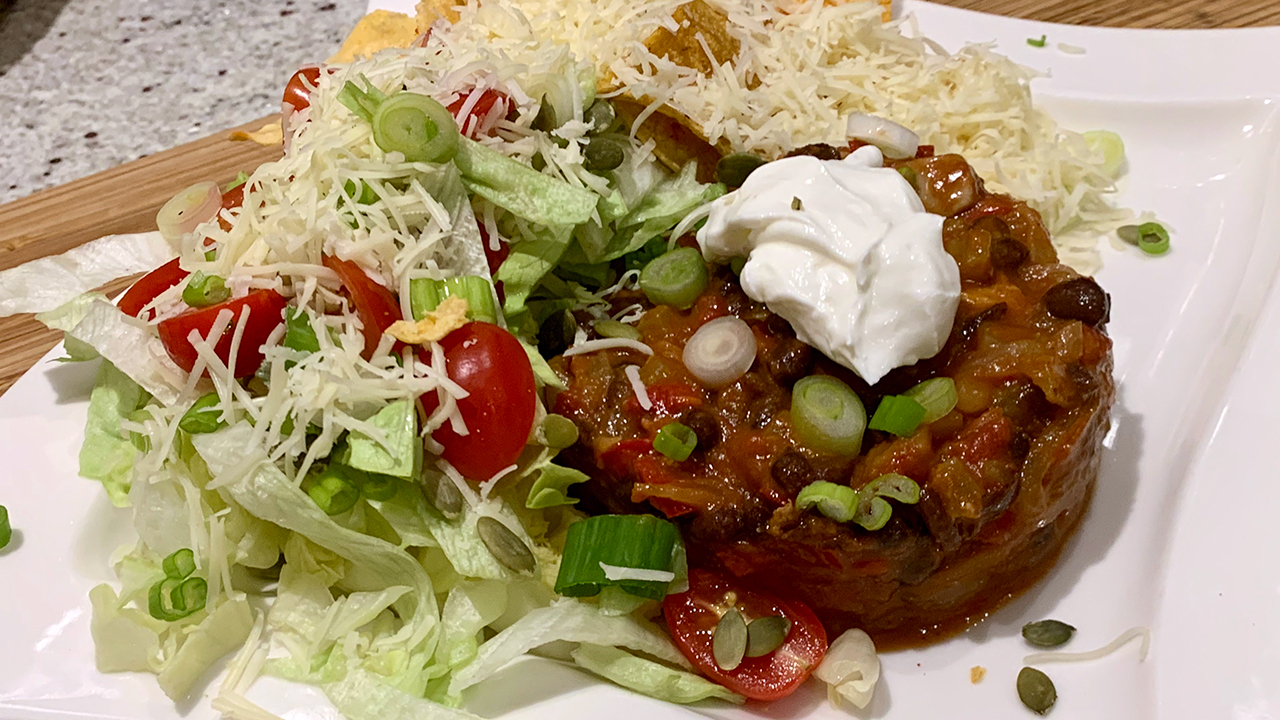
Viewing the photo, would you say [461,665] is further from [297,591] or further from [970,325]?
[970,325]

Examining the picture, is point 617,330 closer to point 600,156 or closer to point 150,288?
point 600,156

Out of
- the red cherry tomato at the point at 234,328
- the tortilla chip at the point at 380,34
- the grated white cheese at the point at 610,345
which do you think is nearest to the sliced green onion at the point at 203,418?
the red cherry tomato at the point at 234,328

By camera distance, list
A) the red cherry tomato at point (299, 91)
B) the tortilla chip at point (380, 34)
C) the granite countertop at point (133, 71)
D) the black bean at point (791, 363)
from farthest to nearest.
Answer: the granite countertop at point (133, 71) < the tortilla chip at point (380, 34) < the red cherry tomato at point (299, 91) < the black bean at point (791, 363)

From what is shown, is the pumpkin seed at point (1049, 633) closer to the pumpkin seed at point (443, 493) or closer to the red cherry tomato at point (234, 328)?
the pumpkin seed at point (443, 493)

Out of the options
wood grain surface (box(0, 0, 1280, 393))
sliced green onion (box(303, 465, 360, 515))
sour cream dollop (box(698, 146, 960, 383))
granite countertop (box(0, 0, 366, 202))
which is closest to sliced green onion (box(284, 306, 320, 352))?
sliced green onion (box(303, 465, 360, 515))

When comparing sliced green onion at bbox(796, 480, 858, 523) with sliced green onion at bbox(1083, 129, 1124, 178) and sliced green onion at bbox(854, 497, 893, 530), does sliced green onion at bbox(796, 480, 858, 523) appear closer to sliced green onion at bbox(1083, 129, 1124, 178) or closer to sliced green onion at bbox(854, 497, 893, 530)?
sliced green onion at bbox(854, 497, 893, 530)

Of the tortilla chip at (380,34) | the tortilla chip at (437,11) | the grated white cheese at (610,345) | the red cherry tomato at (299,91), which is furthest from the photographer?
the tortilla chip at (380,34)
